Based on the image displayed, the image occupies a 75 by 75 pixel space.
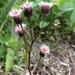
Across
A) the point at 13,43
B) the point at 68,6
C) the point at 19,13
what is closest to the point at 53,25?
the point at 68,6

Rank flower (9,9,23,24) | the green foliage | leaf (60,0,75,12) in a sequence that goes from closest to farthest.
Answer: flower (9,9,23,24) → the green foliage → leaf (60,0,75,12)

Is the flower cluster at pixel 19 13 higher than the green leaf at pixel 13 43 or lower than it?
higher

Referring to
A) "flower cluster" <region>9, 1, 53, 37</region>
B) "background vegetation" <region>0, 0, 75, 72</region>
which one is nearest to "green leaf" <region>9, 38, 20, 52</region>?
"background vegetation" <region>0, 0, 75, 72</region>

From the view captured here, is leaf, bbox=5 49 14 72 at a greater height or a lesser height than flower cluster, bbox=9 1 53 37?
lesser

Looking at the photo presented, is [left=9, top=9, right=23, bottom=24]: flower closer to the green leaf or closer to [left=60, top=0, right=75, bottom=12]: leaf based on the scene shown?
the green leaf

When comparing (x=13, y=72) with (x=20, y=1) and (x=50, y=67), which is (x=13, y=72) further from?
(x=20, y=1)

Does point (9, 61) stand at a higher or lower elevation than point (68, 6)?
lower

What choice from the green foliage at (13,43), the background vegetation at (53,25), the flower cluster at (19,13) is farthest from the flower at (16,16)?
the background vegetation at (53,25)

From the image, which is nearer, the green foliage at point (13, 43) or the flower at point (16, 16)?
the flower at point (16, 16)

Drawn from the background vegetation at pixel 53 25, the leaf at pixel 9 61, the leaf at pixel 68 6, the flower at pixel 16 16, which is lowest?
the leaf at pixel 9 61

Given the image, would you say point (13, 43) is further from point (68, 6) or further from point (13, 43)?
point (68, 6)

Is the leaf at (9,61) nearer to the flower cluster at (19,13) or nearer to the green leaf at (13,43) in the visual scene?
the green leaf at (13,43)
